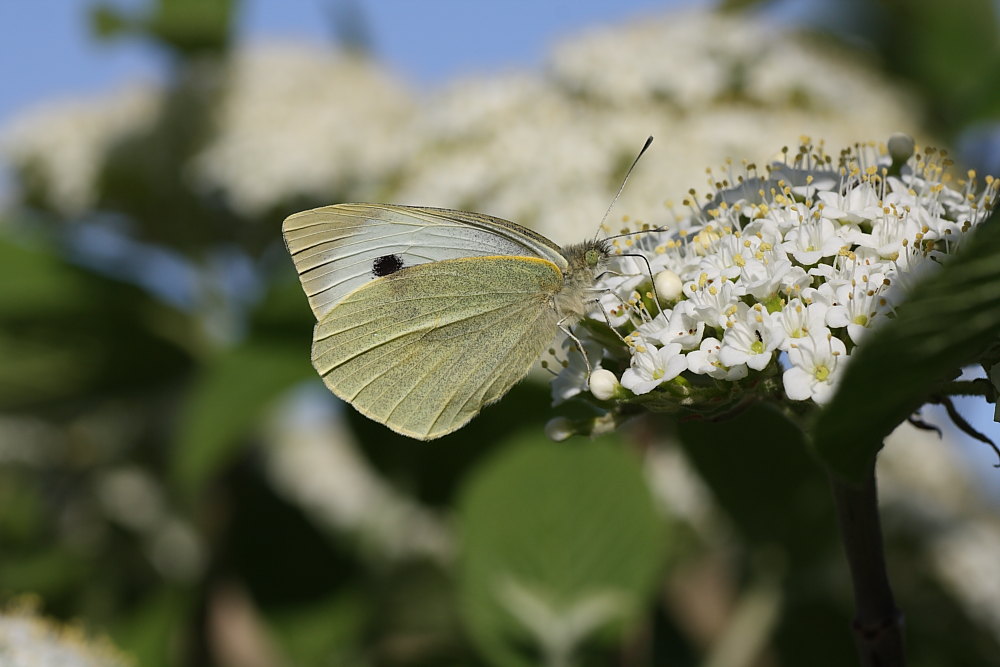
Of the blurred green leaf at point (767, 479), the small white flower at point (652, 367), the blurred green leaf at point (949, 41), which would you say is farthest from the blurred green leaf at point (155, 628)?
the blurred green leaf at point (949, 41)

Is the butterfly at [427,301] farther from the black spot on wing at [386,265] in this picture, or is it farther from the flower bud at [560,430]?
the flower bud at [560,430]

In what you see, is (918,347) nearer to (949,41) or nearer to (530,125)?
(530,125)

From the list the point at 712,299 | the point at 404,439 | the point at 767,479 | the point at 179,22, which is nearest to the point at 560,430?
the point at 712,299

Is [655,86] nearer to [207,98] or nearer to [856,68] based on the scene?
[856,68]

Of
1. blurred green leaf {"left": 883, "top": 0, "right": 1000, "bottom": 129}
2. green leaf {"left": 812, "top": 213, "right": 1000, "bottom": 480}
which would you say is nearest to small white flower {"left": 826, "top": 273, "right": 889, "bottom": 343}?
green leaf {"left": 812, "top": 213, "right": 1000, "bottom": 480}

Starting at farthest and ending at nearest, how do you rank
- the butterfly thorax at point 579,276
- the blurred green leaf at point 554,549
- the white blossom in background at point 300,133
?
1. the white blossom in background at point 300,133
2. the blurred green leaf at point 554,549
3. the butterfly thorax at point 579,276

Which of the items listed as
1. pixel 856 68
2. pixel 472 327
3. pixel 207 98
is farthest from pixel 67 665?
pixel 856 68
